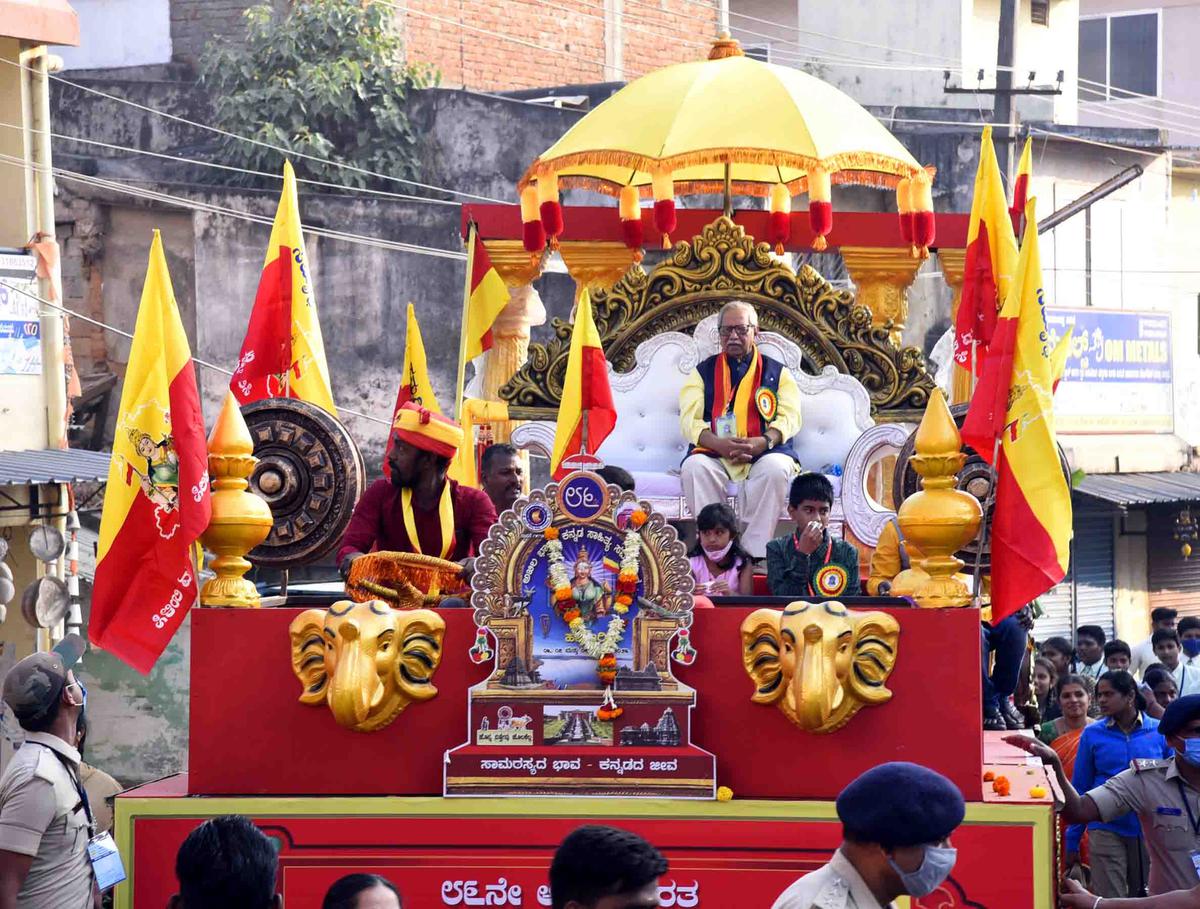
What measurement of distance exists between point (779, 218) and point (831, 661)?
461 cm

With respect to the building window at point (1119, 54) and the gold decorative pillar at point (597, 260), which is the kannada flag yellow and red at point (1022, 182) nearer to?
the gold decorative pillar at point (597, 260)

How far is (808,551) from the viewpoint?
23.9 feet

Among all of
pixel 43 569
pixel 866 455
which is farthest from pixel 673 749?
pixel 43 569

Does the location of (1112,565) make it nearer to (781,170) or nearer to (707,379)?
(781,170)

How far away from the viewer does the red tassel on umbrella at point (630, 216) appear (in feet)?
31.7

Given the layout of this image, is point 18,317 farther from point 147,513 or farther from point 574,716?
point 574,716

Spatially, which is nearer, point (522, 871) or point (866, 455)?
point (522, 871)

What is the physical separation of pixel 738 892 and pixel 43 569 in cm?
996

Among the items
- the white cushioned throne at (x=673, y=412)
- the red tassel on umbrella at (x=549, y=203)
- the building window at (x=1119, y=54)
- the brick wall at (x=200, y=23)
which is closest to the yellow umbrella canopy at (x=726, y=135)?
the red tassel on umbrella at (x=549, y=203)

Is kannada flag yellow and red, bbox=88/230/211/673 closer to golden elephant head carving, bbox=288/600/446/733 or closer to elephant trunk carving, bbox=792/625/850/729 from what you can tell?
golden elephant head carving, bbox=288/600/446/733

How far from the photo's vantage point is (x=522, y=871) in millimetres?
6004

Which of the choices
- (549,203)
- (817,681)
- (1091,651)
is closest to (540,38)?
(1091,651)

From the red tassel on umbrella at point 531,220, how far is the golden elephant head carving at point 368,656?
383 cm

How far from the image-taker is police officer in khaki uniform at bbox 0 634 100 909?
5.24m
